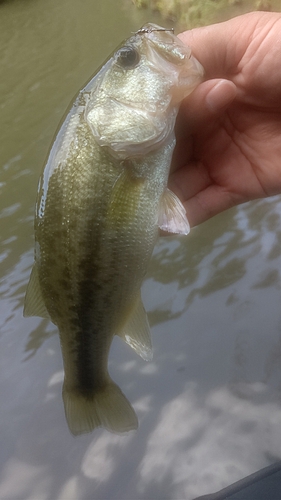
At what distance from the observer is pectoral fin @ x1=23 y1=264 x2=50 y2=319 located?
1.16m

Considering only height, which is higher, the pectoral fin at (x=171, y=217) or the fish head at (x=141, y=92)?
the fish head at (x=141, y=92)

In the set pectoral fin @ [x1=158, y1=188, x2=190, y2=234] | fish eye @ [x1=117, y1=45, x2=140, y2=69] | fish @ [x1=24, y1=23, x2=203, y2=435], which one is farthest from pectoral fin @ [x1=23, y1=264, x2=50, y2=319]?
fish eye @ [x1=117, y1=45, x2=140, y2=69]

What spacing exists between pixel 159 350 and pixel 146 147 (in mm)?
1431

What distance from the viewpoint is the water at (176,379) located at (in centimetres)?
189

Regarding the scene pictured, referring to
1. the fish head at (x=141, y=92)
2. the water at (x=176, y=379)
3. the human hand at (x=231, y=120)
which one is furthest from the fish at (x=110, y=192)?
the water at (x=176, y=379)

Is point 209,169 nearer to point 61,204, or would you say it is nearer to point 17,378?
point 61,204

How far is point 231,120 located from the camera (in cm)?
152

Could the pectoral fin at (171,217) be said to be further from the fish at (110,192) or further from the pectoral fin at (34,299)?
the pectoral fin at (34,299)

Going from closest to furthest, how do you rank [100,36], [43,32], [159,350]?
1. [159,350]
2. [100,36]
3. [43,32]

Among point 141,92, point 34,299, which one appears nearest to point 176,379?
point 34,299

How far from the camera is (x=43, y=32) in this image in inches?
311

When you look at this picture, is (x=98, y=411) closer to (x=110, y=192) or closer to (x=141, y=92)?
(x=110, y=192)

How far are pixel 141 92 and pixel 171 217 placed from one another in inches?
13.4

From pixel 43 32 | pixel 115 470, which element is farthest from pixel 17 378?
pixel 43 32
